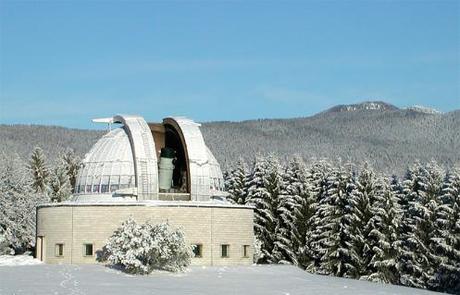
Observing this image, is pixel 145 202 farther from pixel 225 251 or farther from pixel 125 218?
pixel 225 251

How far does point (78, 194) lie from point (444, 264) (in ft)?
79.6

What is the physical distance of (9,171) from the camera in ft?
219

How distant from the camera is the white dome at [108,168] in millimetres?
47156

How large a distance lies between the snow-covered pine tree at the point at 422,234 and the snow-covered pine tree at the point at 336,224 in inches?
158

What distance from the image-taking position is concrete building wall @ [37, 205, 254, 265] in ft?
147

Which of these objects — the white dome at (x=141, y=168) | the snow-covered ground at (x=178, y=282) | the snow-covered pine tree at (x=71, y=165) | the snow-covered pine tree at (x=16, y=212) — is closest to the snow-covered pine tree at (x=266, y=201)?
the white dome at (x=141, y=168)

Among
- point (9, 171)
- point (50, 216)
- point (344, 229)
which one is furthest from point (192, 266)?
point (9, 171)

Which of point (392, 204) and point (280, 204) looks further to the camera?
point (280, 204)

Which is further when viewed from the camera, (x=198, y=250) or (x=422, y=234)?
(x=422, y=234)

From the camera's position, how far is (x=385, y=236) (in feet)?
191

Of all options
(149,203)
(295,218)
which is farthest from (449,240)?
(149,203)

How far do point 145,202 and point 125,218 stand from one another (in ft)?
4.37

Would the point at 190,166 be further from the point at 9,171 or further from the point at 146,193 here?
the point at 9,171

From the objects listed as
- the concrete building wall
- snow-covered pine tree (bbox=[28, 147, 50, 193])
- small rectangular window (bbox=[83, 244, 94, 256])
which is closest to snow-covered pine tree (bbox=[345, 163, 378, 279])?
the concrete building wall
